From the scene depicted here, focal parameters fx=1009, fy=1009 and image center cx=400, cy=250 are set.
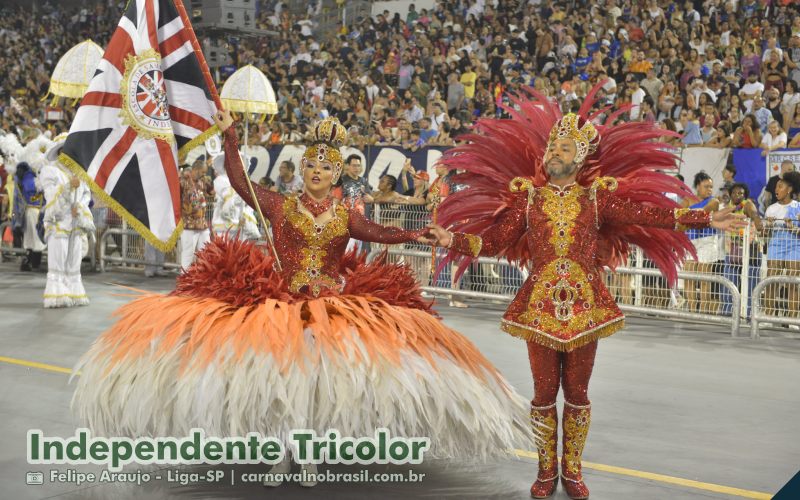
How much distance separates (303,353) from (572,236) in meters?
1.39

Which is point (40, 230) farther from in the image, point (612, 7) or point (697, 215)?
point (697, 215)

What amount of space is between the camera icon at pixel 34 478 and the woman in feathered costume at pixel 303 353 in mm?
444

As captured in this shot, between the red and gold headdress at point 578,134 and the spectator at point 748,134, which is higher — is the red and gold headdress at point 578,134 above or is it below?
below

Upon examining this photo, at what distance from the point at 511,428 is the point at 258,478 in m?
1.27

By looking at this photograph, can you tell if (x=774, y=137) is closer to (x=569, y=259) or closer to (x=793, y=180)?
(x=793, y=180)

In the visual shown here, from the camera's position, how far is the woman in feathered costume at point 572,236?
4777mm

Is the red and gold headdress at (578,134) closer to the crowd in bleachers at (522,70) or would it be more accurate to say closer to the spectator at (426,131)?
the crowd in bleachers at (522,70)

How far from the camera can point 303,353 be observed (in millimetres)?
4512

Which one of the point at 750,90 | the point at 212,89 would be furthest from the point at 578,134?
the point at 750,90

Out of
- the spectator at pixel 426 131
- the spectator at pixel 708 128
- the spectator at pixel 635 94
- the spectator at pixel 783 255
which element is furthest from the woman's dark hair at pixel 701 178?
the spectator at pixel 426 131

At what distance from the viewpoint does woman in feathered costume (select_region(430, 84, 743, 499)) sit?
4777 millimetres

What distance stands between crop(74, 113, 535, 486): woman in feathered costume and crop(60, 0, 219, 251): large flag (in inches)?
31.9

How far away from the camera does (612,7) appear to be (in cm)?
1716

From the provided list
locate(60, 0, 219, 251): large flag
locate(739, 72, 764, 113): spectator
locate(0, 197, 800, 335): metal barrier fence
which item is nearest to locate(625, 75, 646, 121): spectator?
locate(739, 72, 764, 113): spectator
